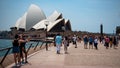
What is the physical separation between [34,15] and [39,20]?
3.30m

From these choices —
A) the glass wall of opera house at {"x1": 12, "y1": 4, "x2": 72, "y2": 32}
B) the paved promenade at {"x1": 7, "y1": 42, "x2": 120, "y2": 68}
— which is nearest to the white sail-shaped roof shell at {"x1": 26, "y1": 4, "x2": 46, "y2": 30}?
the glass wall of opera house at {"x1": 12, "y1": 4, "x2": 72, "y2": 32}

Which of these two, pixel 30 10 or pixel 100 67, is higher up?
pixel 30 10

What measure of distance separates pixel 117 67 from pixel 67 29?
298 ft

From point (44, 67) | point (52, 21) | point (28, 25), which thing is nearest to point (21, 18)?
point (28, 25)

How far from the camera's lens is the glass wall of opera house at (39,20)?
8538 cm

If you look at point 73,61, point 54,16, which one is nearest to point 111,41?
point 73,61

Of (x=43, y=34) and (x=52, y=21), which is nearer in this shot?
(x=52, y=21)

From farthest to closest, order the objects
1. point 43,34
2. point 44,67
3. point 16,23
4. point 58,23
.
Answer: point 16,23, point 43,34, point 58,23, point 44,67

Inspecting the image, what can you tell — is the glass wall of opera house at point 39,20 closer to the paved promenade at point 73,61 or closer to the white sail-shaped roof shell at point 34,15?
the white sail-shaped roof shell at point 34,15

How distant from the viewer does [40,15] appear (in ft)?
295

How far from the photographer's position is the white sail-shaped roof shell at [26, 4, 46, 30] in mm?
87750

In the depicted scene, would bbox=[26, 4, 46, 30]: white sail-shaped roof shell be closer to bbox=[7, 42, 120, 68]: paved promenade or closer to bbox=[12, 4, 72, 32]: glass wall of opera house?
bbox=[12, 4, 72, 32]: glass wall of opera house

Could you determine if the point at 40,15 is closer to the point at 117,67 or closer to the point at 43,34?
the point at 43,34

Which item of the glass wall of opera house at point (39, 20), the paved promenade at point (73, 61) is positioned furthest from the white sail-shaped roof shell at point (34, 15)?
the paved promenade at point (73, 61)
